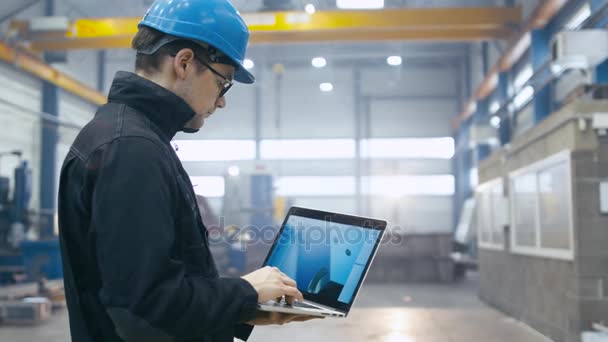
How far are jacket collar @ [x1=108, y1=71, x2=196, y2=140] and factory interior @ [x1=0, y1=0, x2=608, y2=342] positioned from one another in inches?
6.0

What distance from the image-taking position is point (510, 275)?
7676 millimetres

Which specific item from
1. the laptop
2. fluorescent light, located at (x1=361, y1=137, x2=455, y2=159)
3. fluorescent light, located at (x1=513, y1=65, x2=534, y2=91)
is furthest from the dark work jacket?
fluorescent light, located at (x1=361, y1=137, x2=455, y2=159)

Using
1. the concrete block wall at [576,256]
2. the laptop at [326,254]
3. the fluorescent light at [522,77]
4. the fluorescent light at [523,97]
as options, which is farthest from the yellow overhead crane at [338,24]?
the laptop at [326,254]

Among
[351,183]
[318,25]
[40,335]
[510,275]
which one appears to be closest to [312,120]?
[351,183]

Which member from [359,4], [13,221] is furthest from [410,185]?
[13,221]

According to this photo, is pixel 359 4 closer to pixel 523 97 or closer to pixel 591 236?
pixel 523 97

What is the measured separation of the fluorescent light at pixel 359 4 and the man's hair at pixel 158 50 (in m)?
10.1

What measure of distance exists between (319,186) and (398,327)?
1244 centimetres

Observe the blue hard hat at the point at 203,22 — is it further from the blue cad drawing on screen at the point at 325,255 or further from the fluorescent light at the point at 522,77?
the fluorescent light at the point at 522,77

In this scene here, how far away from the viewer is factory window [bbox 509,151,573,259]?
5.44 meters

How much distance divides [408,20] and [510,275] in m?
5.11

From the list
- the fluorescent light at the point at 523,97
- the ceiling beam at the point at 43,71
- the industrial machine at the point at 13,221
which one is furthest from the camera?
the fluorescent light at the point at 523,97

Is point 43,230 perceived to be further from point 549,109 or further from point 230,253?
point 549,109

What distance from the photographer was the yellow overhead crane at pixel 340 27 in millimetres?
10555
